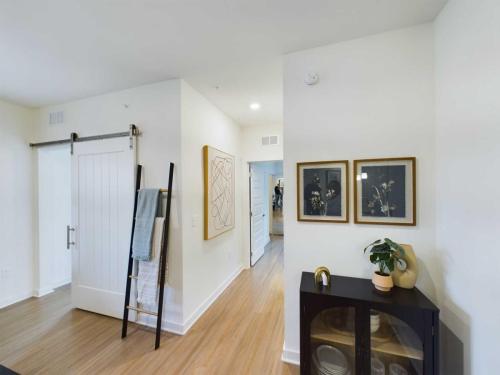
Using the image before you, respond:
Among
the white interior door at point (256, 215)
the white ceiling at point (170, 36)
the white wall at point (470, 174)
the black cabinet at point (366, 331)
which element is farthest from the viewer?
the white interior door at point (256, 215)

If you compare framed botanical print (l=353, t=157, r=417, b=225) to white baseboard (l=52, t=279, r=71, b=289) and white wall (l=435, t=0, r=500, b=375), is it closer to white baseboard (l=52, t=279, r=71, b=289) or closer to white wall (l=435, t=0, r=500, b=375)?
white wall (l=435, t=0, r=500, b=375)

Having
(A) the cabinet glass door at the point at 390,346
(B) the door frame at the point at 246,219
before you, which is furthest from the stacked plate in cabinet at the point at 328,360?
(B) the door frame at the point at 246,219

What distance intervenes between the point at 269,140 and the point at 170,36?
2408 millimetres

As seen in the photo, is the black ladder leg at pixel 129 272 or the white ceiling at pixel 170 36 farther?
the black ladder leg at pixel 129 272

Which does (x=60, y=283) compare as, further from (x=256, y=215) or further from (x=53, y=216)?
(x=256, y=215)

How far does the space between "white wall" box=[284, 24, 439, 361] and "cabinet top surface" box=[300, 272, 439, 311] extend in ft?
0.37

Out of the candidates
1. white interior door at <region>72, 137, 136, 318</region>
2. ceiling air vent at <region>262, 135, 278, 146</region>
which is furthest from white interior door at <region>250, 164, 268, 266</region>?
white interior door at <region>72, 137, 136, 318</region>

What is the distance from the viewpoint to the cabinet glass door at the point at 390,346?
134 cm

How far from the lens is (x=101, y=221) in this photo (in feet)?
8.41

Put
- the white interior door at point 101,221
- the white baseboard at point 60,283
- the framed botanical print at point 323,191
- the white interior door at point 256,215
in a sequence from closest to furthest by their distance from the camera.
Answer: the framed botanical print at point 323,191
the white interior door at point 101,221
the white baseboard at point 60,283
the white interior door at point 256,215

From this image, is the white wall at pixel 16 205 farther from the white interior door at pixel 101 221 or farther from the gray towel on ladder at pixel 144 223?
the gray towel on ladder at pixel 144 223

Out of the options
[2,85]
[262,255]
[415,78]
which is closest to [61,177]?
[2,85]

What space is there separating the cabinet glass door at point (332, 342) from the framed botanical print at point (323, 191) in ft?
2.24

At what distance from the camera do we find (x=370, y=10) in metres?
1.44
